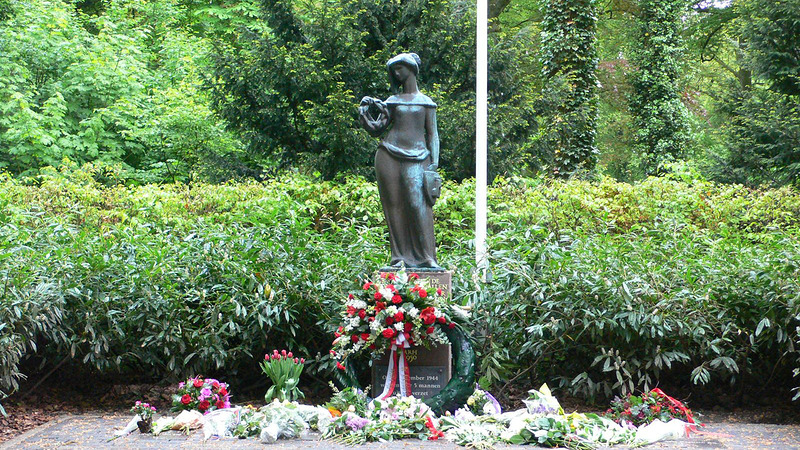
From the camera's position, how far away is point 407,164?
666 cm

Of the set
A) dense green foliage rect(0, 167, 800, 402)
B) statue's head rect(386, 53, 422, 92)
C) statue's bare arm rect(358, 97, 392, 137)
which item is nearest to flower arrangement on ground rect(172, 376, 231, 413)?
dense green foliage rect(0, 167, 800, 402)

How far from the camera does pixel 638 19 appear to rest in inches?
773

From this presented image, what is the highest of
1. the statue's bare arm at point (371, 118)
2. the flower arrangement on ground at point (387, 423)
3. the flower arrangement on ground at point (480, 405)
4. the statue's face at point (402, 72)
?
the statue's face at point (402, 72)

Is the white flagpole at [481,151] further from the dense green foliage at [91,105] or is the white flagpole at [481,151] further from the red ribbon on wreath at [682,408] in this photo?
the dense green foliage at [91,105]

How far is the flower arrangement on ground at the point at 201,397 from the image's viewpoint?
594 centimetres

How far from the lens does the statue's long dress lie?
21.9 ft

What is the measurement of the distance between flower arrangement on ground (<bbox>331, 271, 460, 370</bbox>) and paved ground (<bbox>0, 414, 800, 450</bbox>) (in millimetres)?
1024

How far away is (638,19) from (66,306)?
54.6ft

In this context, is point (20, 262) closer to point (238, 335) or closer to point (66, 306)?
point (66, 306)

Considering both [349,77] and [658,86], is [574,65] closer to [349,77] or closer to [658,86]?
[349,77]

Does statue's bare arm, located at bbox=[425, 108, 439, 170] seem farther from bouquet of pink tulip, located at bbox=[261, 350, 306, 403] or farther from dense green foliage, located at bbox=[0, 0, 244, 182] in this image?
dense green foliage, located at bbox=[0, 0, 244, 182]

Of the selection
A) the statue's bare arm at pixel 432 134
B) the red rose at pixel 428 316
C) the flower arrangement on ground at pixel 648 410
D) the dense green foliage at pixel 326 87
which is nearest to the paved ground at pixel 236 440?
the flower arrangement on ground at pixel 648 410

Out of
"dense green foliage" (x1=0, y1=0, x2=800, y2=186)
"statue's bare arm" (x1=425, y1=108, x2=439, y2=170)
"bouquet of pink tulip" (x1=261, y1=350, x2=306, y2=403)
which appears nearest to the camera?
"bouquet of pink tulip" (x1=261, y1=350, x2=306, y2=403)

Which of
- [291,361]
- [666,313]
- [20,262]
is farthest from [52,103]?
[666,313]
